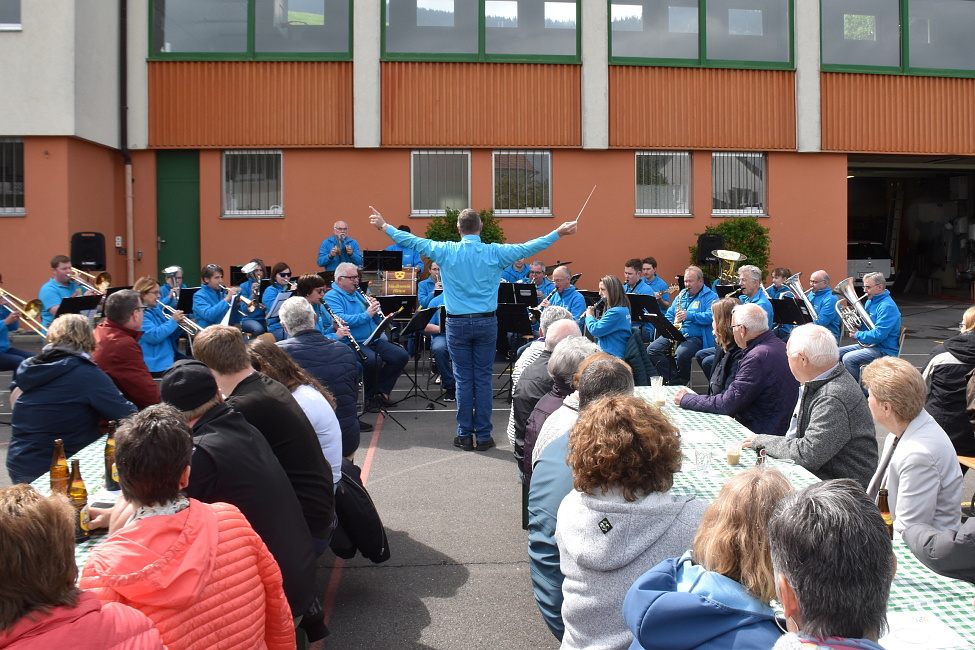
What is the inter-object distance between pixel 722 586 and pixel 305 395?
2.94 m

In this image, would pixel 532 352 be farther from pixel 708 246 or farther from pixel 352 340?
pixel 708 246

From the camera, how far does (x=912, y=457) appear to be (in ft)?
12.8

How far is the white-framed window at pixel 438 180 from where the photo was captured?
1719 cm

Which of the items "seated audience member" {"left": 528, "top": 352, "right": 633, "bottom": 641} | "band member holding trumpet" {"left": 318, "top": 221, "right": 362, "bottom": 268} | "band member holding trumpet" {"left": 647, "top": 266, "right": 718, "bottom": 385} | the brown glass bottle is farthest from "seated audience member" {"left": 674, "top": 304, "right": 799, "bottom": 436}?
"band member holding trumpet" {"left": 318, "top": 221, "right": 362, "bottom": 268}

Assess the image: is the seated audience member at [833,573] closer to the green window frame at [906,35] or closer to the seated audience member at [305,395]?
the seated audience member at [305,395]

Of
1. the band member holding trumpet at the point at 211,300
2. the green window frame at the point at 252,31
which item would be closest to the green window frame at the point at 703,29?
the green window frame at the point at 252,31

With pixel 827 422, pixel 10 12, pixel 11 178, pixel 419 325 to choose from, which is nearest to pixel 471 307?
pixel 419 325

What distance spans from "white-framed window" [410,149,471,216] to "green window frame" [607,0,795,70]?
3.71 meters

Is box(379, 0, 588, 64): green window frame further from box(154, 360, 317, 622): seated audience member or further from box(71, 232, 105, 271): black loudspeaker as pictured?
box(154, 360, 317, 622): seated audience member

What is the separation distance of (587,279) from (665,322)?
7.18 m

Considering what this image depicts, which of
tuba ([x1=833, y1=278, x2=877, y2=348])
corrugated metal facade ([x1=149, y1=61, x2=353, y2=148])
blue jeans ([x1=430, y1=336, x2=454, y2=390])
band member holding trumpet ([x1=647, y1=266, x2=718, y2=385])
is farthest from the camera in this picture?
corrugated metal facade ([x1=149, y1=61, x2=353, y2=148])

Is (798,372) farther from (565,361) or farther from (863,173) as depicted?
(863,173)

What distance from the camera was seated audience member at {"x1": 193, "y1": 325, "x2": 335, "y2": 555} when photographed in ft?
12.8

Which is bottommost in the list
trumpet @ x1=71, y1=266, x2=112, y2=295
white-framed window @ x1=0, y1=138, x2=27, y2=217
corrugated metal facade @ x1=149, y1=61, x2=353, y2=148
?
trumpet @ x1=71, y1=266, x2=112, y2=295
